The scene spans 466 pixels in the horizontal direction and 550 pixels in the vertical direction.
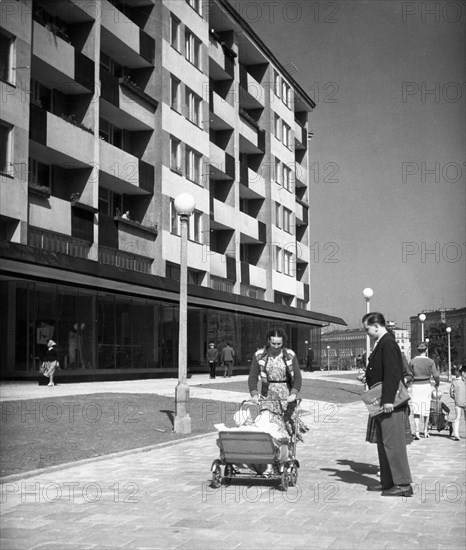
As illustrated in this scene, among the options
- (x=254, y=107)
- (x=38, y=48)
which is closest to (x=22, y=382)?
(x=38, y=48)

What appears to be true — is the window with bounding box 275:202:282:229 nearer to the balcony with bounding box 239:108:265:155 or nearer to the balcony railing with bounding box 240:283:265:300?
the balcony with bounding box 239:108:265:155

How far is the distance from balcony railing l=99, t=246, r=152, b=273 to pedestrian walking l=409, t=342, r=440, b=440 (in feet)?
66.8

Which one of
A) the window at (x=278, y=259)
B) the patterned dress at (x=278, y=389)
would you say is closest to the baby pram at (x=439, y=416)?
the patterned dress at (x=278, y=389)

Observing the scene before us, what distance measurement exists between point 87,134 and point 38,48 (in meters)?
4.28

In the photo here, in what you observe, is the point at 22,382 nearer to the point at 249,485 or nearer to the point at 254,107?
the point at 249,485

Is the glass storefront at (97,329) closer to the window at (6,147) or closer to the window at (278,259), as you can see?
the window at (6,147)

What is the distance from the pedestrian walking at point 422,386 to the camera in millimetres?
15781

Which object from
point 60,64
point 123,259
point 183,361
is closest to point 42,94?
point 60,64

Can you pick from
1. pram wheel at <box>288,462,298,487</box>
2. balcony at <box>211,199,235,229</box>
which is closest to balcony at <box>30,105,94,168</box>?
balcony at <box>211,199,235,229</box>

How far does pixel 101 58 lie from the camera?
3728cm

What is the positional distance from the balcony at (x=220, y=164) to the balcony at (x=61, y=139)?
13712 millimetres

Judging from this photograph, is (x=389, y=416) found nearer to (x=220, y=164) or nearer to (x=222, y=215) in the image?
(x=222, y=215)

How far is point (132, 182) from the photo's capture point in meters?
36.8

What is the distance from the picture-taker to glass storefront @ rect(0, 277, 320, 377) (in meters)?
28.1
